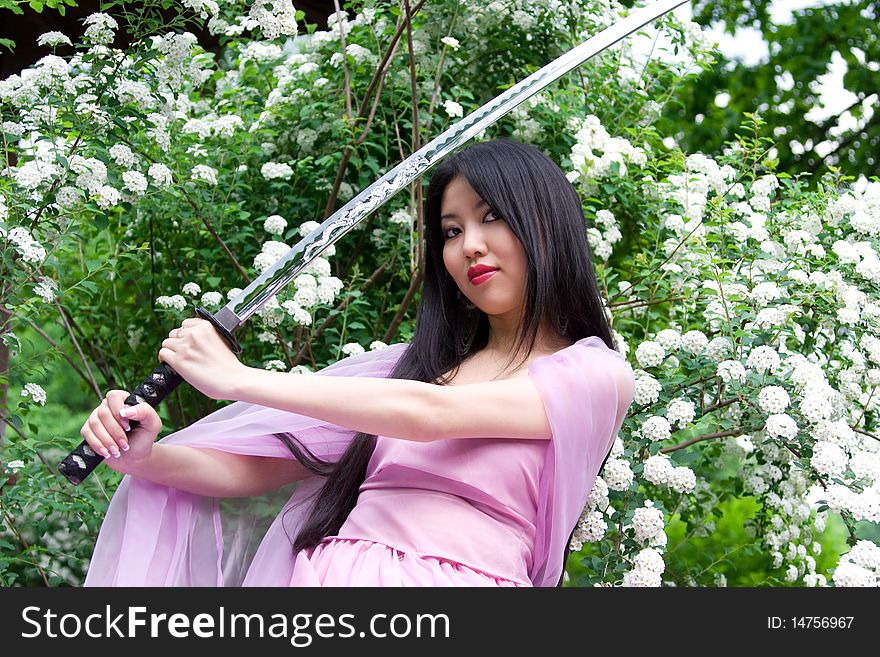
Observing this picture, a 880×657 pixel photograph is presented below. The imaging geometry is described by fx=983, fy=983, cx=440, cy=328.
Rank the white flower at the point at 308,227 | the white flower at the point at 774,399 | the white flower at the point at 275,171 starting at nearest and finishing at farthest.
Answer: the white flower at the point at 774,399
the white flower at the point at 308,227
the white flower at the point at 275,171

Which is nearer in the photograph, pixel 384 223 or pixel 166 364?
pixel 166 364

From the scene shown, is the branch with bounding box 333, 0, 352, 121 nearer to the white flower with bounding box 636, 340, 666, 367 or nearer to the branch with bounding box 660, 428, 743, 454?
the white flower with bounding box 636, 340, 666, 367

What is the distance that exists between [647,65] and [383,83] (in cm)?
90

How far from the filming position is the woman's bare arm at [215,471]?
1.76 meters

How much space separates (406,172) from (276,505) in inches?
28.2

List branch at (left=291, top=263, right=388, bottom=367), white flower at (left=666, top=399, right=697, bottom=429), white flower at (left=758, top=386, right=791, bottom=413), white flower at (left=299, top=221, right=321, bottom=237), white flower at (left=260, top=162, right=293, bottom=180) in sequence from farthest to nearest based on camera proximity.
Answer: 1. white flower at (left=260, top=162, right=293, bottom=180)
2. branch at (left=291, top=263, right=388, bottom=367)
3. white flower at (left=299, top=221, right=321, bottom=237)
4. white flower at (left=666, top=399, right=697, bottom=429)
5. white flower at (left=758, top=386, right=791, bottom=413)

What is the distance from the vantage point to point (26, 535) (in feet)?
9.05

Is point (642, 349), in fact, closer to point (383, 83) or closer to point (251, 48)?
point (383, 83)

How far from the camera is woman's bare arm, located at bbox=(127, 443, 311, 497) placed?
5.76ft

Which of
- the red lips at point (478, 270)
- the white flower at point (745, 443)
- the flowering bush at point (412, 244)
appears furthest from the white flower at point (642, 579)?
the red lips at point (478, 270)

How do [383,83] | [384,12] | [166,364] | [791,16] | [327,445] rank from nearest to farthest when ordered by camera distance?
[166,364] → [327,445] → [383,83] → [384,12] → [791,16]

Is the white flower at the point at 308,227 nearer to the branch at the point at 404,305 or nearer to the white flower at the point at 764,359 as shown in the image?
the branch at the point at 404,305

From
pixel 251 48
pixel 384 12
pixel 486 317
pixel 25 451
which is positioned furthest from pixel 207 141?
pixel 486 317

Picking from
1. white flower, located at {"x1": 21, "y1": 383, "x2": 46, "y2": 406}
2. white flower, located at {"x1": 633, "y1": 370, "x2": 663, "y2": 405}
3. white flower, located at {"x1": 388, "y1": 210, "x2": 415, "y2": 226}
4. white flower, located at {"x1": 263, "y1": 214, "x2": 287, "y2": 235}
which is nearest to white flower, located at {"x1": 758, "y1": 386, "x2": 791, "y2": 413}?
white flower, located at {"x1": 633, "y1": 370, "x2": 663, "y2": 405}
